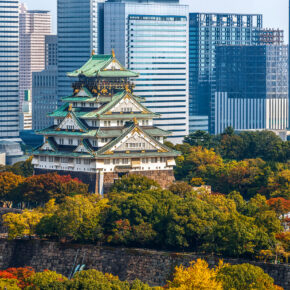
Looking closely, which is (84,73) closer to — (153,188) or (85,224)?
(153,188)

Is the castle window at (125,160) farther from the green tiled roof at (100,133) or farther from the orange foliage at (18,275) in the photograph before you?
the orange foliage at (18,275)

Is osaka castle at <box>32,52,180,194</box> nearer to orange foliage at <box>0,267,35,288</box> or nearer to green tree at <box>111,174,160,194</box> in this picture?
green tree at <box>111,174,160,194</box>

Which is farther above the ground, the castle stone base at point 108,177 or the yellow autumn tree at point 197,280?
the castle stone base at point 108,177

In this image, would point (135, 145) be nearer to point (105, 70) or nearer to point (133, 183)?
point (133, 183)

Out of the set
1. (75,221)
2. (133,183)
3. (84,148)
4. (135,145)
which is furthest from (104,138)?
(75,221)

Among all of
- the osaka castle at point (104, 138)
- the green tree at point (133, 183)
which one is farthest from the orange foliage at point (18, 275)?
the osaka castle at point (104, 138)

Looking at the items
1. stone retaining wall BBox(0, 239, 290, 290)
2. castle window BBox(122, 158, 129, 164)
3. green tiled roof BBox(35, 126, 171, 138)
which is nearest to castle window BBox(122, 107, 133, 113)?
green tiled roof BBox(35, 126, 171, 138)
